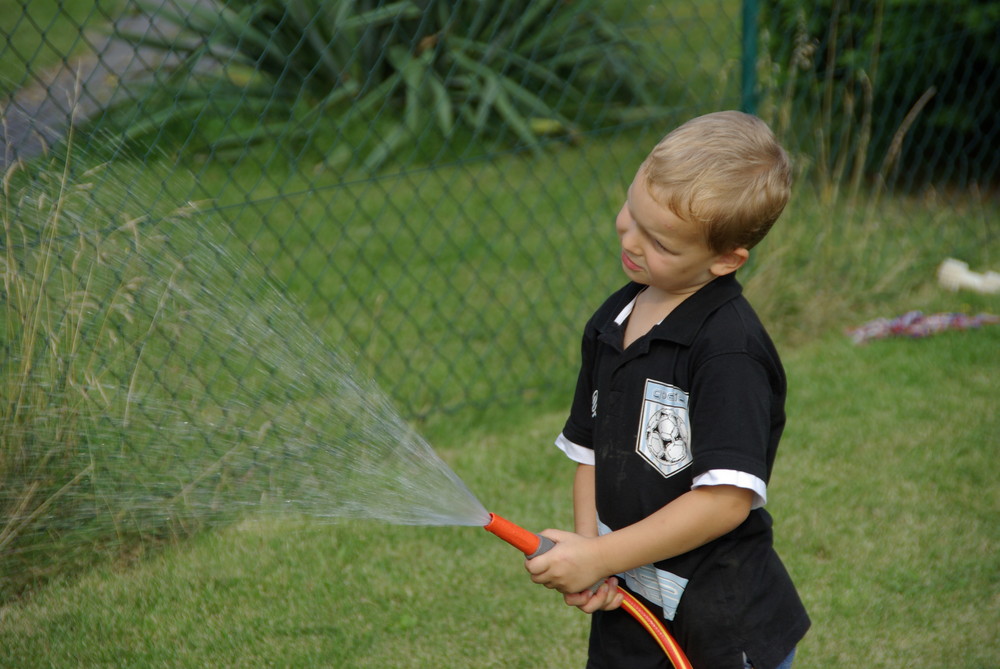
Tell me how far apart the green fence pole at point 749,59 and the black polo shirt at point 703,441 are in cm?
285

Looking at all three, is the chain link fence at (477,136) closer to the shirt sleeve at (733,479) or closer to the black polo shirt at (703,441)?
the black polo shirt at (703,441)

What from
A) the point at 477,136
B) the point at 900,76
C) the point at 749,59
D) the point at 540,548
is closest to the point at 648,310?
the point at 540,548

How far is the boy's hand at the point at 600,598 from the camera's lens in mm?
1815

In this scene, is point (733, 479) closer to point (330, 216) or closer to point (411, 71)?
point (330, 216)

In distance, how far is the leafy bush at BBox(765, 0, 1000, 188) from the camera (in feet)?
18.1

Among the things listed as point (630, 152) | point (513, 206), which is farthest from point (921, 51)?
point (513, 206)

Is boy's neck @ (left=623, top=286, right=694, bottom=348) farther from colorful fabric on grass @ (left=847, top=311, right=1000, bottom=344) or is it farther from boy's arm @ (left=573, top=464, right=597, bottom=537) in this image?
colorful fabric on grass @ (left=847, top=311, right=1000, bottom=344)

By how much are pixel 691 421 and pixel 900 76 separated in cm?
466

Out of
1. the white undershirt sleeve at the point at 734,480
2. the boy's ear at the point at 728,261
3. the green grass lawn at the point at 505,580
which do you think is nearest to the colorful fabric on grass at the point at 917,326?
the green grass lawn at the point at 505,580

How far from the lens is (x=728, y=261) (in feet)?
5.78

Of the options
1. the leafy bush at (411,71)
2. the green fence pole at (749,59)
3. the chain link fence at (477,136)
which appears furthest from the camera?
the leafy bush at (411,71)

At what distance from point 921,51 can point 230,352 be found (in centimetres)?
435

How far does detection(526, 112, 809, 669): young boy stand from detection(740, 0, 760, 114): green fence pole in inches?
110

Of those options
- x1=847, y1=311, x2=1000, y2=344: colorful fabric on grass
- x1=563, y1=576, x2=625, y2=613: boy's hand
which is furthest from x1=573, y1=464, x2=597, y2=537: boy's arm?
x1=847, y1=311, x2=1000, y2=344: colorful fabric on grass
